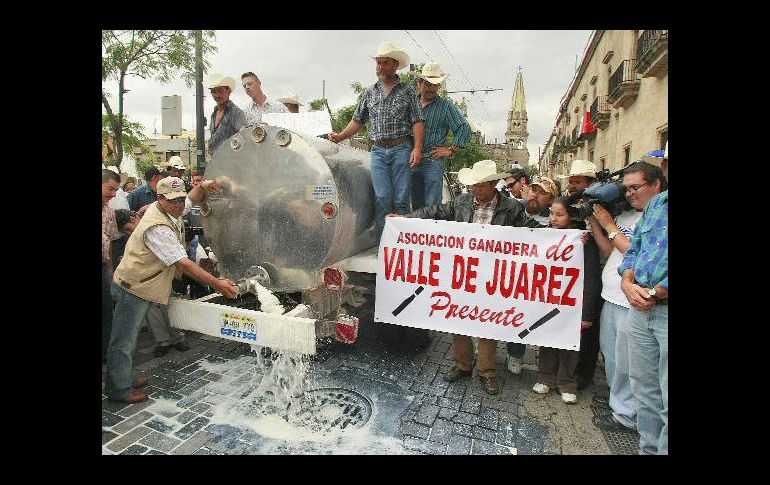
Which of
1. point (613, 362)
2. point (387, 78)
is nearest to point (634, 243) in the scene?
point (613, 362)

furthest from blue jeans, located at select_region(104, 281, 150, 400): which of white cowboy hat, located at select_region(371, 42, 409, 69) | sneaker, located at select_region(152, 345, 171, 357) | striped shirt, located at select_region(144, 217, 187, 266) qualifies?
white cowboy hat, located at select_region(371, 42, 409, 69)

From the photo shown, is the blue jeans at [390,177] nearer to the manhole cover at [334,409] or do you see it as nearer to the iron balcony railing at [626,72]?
the manhole cover at [334,409]

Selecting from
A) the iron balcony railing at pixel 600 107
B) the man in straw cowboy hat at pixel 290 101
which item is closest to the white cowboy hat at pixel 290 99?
the man in straw cowboy hat at pixel 290 101

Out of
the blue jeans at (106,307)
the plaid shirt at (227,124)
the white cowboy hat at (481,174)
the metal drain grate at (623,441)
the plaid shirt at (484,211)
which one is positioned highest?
the plaid shirt at (227,124)

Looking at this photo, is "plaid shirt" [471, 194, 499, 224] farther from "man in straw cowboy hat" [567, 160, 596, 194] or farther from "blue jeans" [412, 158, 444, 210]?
"man in straw cowboy hat" [567, 160, 596, 194]

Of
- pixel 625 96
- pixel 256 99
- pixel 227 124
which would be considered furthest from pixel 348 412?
pixel 625 96

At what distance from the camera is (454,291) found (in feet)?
13.5

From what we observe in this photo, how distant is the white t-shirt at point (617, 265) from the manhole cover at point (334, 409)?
7.13ft

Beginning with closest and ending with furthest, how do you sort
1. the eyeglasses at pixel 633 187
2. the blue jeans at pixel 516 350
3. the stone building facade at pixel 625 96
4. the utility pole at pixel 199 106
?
the eyeglasses at pixel 633 187
the blue jeans at pixel 516 350
the utility pole at pixel 199 106
the stone building facade at pixel 625 96

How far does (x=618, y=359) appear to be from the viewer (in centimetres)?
357

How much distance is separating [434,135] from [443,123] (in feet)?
0.58

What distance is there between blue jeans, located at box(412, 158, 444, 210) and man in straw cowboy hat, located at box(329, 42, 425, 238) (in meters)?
0.35

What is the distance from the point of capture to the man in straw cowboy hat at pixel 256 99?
18.0 ft

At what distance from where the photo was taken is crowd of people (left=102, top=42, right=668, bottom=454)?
292cm
